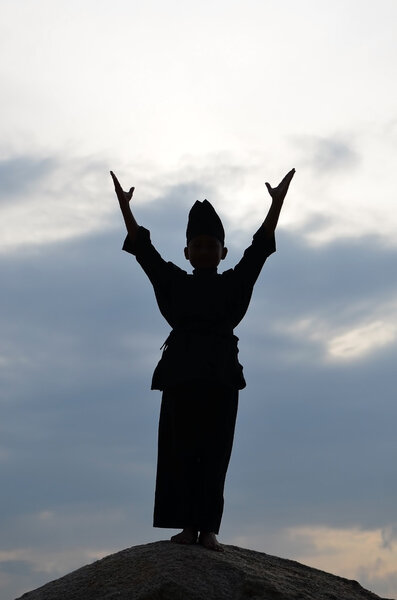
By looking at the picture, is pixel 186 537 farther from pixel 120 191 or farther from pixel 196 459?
pixel 120 191

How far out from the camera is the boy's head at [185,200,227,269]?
280 inches

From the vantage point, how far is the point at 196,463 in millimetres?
6742

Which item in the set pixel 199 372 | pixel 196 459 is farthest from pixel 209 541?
pixel 199 372

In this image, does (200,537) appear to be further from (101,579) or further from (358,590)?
(358,590)

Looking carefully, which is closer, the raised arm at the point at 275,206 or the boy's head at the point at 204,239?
the boy's head at the point at 204,239

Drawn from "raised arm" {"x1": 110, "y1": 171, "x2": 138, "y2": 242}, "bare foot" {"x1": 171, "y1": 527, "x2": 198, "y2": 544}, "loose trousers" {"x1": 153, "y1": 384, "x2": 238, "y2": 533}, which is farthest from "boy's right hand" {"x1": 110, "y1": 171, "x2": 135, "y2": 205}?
"bare foot" {"x1": 171, "y1": 527, "x2": 198, "y2": 544}

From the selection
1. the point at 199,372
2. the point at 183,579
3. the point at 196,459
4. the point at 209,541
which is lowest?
the point at 183,579

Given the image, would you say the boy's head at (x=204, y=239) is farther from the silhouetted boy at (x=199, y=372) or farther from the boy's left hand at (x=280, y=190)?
the boy's left hand at (x=280, y=190)

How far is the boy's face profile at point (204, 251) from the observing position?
709cm

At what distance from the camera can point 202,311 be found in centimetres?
686

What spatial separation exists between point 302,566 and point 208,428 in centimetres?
186

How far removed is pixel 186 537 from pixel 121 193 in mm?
2926

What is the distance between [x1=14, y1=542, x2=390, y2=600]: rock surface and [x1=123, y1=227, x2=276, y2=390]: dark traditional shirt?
133cm

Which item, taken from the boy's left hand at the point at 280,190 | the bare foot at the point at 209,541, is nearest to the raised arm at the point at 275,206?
the boy's left hand at the point at 280,190
